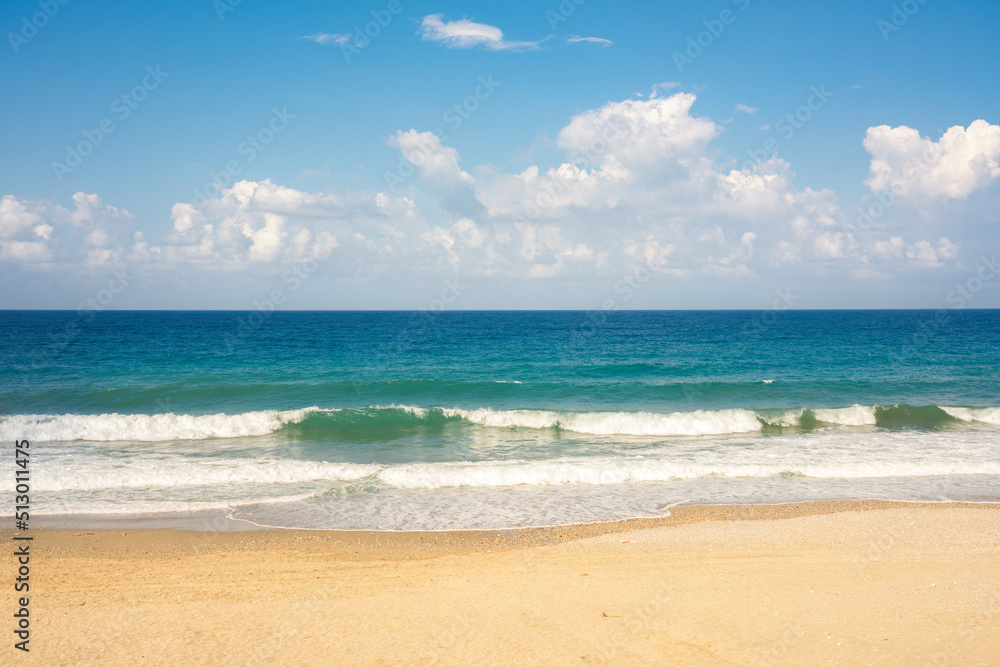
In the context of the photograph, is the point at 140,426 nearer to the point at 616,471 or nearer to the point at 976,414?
the point at 616,471

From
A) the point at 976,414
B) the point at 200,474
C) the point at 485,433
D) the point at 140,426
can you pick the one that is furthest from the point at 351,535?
the point at 976,414

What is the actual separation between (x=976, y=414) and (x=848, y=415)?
16.1ft

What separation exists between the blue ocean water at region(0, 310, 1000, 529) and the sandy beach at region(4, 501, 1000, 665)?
4.69 feet

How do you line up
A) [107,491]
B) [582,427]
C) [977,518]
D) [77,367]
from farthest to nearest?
[77,367]
[582,427]
[107,491]
[977,518]

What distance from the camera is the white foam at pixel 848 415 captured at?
20781mm

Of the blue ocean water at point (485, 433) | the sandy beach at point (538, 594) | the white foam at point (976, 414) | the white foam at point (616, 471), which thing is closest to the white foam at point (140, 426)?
the blue ocean water at point (485, 433)

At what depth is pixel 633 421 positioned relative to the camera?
20.1 metres

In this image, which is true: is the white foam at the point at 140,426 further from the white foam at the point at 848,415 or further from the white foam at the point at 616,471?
the white foam at the point at 848,415

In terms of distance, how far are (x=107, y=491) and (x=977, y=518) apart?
1729cm

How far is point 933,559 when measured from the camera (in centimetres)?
841

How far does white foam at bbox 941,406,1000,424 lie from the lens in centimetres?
2098

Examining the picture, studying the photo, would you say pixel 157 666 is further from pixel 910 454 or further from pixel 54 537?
pixel 910 454

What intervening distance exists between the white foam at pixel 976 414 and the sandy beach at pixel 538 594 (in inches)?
545

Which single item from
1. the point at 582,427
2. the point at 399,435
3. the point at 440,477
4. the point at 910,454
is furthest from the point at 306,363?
the point at 910,454
